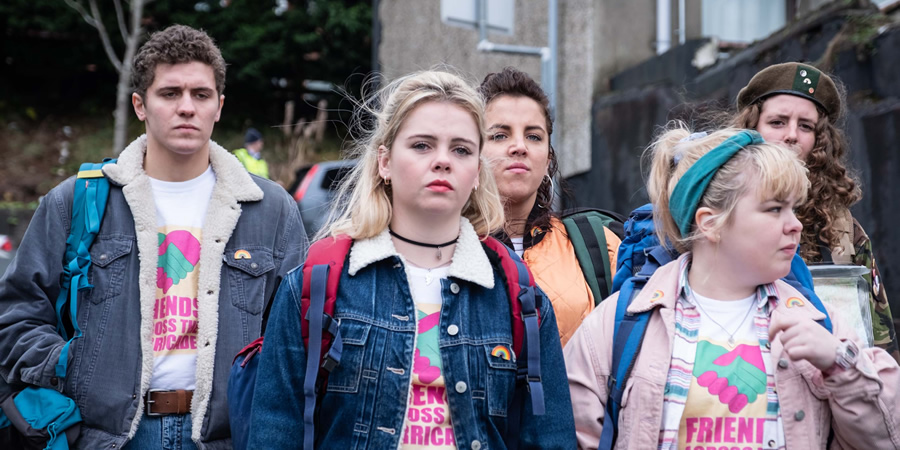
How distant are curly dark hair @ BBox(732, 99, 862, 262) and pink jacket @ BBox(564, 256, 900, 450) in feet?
3.03

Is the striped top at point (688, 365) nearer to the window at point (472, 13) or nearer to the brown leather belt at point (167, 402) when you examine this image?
the brown leather belt at point (167, 402)

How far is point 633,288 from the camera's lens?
9.75ft

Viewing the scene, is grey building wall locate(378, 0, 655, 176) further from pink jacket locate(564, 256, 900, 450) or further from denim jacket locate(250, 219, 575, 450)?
denim jacket locate(250, 219, 575, 450)

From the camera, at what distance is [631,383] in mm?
2721

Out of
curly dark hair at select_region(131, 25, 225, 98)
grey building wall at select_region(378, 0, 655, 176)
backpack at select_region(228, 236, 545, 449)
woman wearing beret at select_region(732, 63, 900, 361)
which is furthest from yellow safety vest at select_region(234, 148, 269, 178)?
backpack at select_region(228, 236, 545, 449)

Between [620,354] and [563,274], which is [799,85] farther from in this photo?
[620,354]

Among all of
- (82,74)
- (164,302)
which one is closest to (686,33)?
(164,302)

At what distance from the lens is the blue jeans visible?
328 centimetres

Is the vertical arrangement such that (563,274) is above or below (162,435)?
above

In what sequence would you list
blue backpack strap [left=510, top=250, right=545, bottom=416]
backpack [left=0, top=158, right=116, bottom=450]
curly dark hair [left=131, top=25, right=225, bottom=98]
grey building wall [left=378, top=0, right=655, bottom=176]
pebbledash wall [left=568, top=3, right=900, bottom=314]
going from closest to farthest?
blue backpack strap [left=510, top=250, right=545, bottom=416] < backpack [left=0, top=158, right=116, bottom=450] < curly dark hair [left=131, top=25, right=225, bottom=98] < pebbledash wall [left=568, top=3, right=900, bottom=314] < grey building wall [left=378, top=0, right=655, bottom=176]

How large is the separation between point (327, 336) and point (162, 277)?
1213 millimetres

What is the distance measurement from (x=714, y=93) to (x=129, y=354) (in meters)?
6.69

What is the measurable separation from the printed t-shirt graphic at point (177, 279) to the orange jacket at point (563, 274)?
1.35 m

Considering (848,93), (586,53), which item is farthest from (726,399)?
(586,53)
